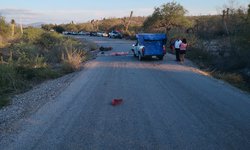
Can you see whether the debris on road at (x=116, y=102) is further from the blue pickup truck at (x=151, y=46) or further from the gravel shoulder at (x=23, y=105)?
the blue pickup truck at (x=151, y=46)

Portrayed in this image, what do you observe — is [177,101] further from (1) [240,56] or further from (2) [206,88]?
(1) [240,56]

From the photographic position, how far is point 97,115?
41.2 ft

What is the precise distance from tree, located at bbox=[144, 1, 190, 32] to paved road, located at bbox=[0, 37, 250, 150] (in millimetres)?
59555

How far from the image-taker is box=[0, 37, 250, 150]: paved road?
31.4 feet

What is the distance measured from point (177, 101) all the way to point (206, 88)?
400cm

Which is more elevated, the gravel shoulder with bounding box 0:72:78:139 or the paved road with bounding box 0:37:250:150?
the paved road with bounding box 0:37:250:150

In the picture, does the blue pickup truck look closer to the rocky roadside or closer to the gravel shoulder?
the rocky roadside

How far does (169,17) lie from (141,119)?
224 ft

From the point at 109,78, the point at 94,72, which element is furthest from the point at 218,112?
the point at 94,72

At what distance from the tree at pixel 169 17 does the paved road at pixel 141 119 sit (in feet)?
195

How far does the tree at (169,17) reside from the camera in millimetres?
78625

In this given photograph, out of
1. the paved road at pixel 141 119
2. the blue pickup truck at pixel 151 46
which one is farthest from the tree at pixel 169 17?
the paved road at pixel 141 119

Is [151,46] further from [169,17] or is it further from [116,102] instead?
[169,17]

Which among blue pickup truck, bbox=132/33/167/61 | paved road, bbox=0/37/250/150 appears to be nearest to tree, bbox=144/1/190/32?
blue pickup truck, bbox=132/33/167/61
